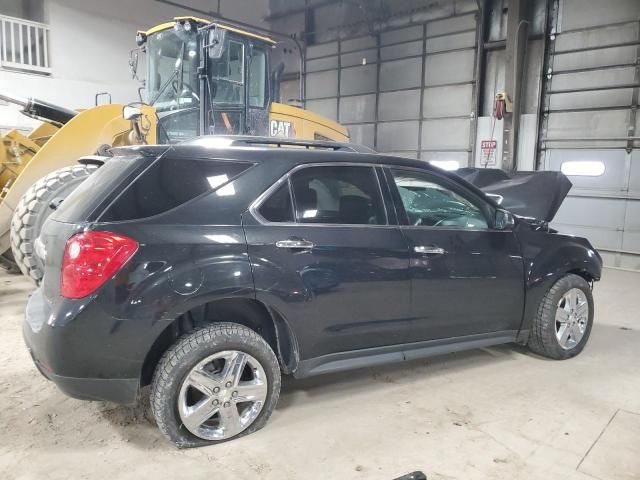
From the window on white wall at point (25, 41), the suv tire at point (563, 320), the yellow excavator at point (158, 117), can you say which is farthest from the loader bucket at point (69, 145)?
the window on white wall at point (25, 41)

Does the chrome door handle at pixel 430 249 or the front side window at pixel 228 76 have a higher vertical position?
the front side window at pixel 228 76

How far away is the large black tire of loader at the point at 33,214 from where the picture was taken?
14.5ft

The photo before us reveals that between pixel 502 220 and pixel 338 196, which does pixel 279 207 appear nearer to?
pixel 338 196

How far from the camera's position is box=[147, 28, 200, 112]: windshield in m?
6.21

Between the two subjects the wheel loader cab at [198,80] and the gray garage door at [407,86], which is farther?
the gray garage door at [407,86]

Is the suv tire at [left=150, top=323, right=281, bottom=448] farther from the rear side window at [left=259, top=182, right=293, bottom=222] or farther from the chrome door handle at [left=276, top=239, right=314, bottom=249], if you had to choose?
the rear side window at [left=259, top=182, right=293, bottom=222]

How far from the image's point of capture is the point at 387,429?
9.14ft

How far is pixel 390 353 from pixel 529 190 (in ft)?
13.5

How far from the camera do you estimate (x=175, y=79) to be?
250 inches

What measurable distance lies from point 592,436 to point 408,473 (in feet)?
3.71

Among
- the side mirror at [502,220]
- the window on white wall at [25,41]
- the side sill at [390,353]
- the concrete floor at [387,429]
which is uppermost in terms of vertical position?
the window on white wall at [25,41]

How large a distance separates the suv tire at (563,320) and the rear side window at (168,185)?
8.12 feet

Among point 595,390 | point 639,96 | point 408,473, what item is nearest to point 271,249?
point 408,473

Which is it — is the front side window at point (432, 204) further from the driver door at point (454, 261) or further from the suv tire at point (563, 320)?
the suv tire at point (563, 320)
